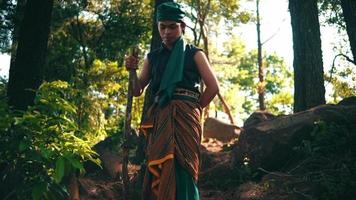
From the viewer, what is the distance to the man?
11.7ft

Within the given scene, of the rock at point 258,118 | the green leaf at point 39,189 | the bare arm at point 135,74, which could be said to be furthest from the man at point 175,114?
the rock at point 258,118

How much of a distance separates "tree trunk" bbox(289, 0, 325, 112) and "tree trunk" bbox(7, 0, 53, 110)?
5034mm

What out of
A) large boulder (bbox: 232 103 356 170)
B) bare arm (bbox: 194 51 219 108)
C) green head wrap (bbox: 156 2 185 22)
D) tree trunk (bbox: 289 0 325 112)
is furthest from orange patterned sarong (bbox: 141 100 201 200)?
tree trunk (bbox: 289 0 325 112)

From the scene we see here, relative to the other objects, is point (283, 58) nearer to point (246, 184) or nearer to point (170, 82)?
point (246, 184)

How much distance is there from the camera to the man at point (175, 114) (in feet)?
11.7

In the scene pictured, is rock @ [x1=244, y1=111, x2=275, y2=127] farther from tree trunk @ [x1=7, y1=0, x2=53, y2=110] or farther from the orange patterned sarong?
the orange patterned sarong

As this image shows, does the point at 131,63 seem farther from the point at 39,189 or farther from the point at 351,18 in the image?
the point at 351,18

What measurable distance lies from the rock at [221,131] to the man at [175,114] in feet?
43.1

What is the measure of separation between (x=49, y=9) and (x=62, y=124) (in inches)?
134

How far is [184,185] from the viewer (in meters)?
3.55

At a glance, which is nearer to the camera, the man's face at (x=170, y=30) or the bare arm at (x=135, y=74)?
the man's face at (x=170, y=30)

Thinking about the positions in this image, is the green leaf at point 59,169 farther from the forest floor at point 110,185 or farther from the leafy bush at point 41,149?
the forest floor at point 110,185

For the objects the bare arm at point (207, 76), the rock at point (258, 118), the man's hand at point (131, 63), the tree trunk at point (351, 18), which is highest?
the tree trunk at point (351, 18)

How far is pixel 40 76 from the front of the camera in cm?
695
